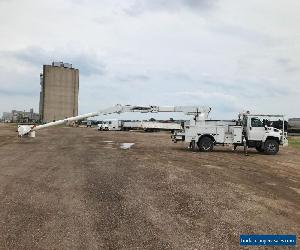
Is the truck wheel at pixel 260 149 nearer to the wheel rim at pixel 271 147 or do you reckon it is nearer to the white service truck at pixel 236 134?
the white service truck at pixel 236 134

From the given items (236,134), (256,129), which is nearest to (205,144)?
(236,134)

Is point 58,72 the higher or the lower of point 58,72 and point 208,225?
the higher

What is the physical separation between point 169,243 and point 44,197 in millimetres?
4532

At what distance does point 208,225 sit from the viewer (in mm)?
8586

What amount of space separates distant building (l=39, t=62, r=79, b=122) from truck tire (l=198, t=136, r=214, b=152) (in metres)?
150

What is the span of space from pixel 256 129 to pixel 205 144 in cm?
337

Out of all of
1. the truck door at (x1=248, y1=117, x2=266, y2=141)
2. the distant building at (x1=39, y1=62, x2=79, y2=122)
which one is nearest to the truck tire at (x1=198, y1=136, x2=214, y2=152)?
the truck door at (x1=248, y1=117, x2=266, y2=141)

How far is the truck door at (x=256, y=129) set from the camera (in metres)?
25.5

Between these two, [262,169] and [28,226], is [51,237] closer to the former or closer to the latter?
[28,226]

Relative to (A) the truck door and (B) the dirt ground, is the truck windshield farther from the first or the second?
(B) the dirt ground

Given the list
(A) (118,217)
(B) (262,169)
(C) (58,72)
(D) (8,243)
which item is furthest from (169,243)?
(C) (58,72)

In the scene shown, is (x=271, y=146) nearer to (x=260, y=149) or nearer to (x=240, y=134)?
(x=260, y=149)

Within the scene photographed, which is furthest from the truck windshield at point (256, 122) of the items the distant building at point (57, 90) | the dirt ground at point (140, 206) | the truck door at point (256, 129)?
the distant building at point (57, 90)

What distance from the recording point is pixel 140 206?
988 cm
